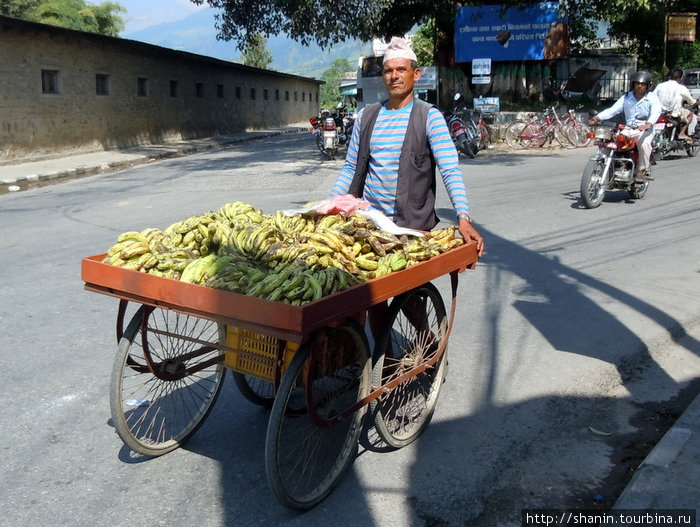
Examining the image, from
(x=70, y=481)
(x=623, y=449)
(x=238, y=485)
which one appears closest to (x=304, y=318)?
(x=238, y=485)

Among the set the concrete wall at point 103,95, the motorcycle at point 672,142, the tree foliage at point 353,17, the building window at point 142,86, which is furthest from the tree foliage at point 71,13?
the motorcycle at point 672,142

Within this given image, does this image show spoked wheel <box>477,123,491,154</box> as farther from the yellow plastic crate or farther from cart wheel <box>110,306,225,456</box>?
the yellow plastic crate

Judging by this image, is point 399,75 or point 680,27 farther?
point 680,27

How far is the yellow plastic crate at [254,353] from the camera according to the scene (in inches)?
126

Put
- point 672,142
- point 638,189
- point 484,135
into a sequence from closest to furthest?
point 638,189, point 672,142, point 484,135

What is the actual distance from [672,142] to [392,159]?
46.1 feet

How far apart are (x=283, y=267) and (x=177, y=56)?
27.7 meters

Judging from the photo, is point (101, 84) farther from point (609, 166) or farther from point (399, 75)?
point (399, 75)

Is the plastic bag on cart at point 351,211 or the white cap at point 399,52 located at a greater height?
the white cap at point 399,52

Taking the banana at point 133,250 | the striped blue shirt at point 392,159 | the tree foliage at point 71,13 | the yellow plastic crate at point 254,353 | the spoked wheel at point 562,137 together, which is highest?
the tree foliage at point 71,13

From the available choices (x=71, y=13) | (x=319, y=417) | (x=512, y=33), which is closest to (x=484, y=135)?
(x=512, y=33)

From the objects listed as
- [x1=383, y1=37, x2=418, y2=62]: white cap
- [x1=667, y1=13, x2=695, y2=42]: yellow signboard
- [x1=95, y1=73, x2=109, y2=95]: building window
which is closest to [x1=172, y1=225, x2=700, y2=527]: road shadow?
[x1=383, y1=37, x2=418, y2=62]: white cap

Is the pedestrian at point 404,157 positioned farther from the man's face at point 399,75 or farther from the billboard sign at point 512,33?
the billboard sign at point 512,33

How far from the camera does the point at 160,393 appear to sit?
409 centimetres
